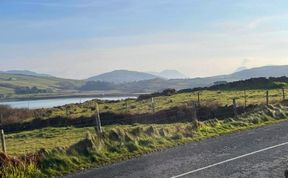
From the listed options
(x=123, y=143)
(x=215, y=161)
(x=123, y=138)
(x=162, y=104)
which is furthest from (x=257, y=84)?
(x=215, y=161)

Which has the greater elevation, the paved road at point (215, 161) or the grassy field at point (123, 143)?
the grassy field at point (123, 143)

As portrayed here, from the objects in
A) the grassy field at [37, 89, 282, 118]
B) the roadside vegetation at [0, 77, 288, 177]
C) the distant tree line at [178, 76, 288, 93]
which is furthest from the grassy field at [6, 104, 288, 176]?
the distant tree line at [178, 76, 288, 93]

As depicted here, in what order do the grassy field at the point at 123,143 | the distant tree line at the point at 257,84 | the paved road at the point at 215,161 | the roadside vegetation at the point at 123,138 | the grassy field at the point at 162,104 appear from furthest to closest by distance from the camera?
the distant tree line at the point at 257,84 < the grassy field at the point at 162,104 < the grassy field at the point at 123,143 < the roadside vegetation at the point at 123,138 < the paved road at the point at 215,161

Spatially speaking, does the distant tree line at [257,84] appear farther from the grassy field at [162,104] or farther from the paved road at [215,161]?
the paved road at [215,161]

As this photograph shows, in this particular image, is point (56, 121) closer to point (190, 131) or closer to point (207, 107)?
point (207, 107)

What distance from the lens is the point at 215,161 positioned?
17219mm

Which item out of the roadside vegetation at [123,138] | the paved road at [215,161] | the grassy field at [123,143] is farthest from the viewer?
the grassy field at [123,143]

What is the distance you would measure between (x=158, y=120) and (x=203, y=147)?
16141 mm

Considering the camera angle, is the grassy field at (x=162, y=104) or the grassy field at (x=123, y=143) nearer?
the grassy field at (x=123, y=143)

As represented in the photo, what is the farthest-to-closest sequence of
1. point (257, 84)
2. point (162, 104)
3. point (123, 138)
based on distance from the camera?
point (257, 84), point (162, 104), point (123, 138)

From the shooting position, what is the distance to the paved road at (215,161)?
15422 mm

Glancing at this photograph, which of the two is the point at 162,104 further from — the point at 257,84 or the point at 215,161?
the point at 215,161

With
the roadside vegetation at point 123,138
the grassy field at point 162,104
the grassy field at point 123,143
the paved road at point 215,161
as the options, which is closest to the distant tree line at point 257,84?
the grassy field at point 162,104

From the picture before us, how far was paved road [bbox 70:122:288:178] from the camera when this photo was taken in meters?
15.4
